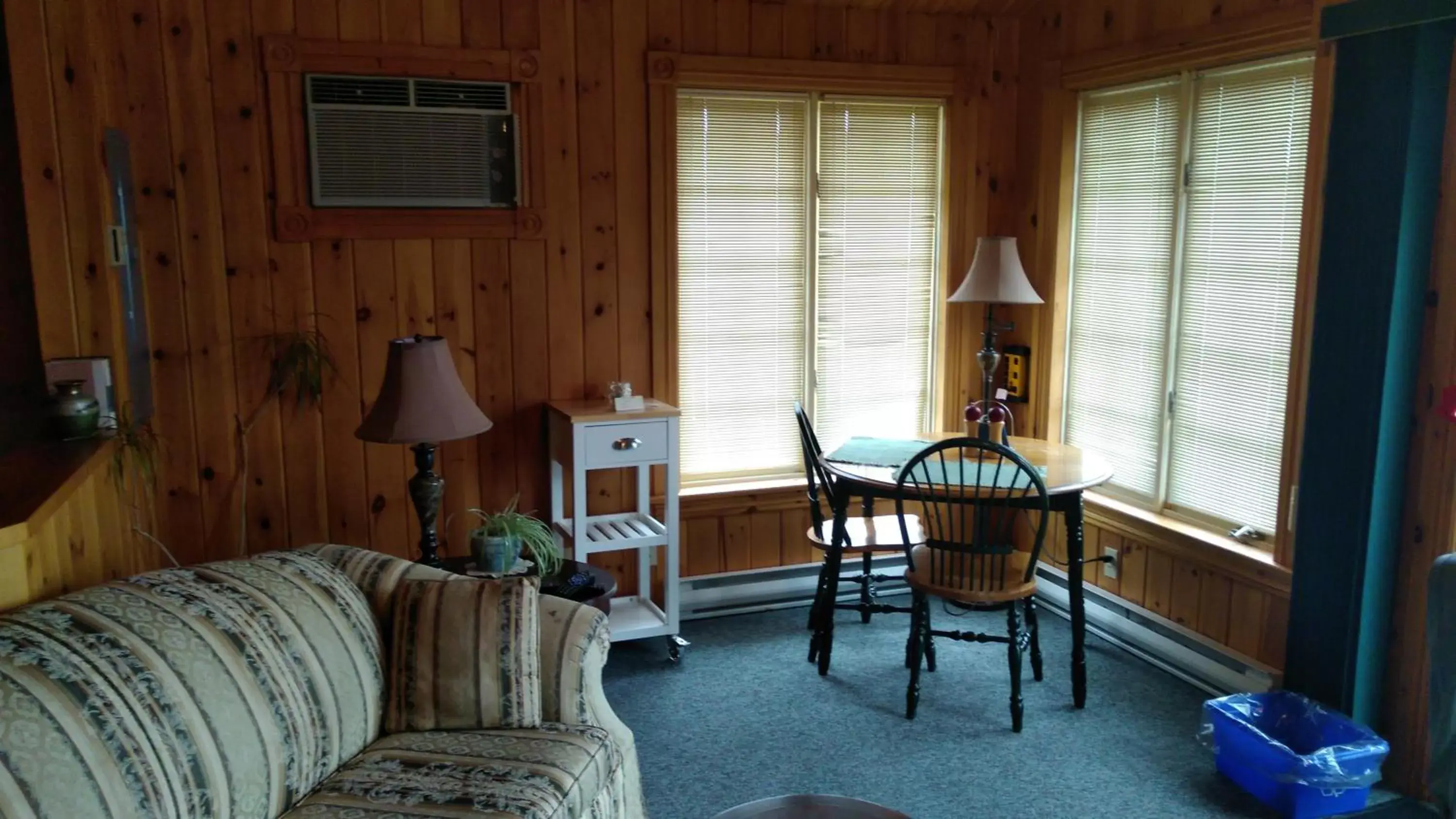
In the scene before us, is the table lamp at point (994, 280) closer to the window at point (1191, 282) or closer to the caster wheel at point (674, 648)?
the window at point (1191, 282)

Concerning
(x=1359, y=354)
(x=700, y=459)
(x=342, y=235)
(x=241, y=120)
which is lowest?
(x=700, y=459)

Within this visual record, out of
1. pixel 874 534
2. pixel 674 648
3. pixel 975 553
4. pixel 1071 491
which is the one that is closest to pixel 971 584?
pixel 975 553

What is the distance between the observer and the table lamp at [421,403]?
2838 millimetres

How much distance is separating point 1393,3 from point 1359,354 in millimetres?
856

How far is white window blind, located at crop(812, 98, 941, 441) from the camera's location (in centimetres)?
409

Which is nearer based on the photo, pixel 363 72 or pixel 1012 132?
pixel 363 72

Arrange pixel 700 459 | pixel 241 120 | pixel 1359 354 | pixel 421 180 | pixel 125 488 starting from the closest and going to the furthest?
pixel 1359 354
pixel 125 488
pixel 241 120
pixel 421 180
pixel 700 459

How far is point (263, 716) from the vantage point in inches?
77.5

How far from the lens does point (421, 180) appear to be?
3.48 meters

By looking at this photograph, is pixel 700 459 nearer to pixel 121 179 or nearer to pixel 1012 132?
pixel 1012 132

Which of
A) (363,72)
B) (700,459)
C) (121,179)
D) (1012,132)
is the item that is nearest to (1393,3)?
(1012,132)

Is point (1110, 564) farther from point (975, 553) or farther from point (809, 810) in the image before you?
point (809, 810)

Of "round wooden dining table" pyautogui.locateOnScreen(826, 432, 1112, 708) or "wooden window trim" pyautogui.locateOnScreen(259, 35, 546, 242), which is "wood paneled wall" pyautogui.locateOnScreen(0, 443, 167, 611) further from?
"round wooden dining table" pyautogui.locateOnScreen(826, 432, 1112, 708)

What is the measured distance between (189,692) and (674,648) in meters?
1.95
